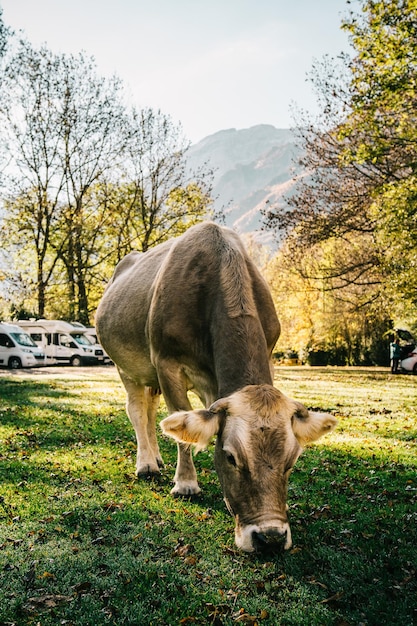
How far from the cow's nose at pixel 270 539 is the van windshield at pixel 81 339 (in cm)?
3853

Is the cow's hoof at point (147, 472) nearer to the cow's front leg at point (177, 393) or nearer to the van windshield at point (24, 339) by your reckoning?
the cow's front leg at point (177, 393)

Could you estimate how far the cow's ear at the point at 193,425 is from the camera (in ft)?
14.5

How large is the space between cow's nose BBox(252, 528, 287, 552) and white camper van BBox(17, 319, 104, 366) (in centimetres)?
3810

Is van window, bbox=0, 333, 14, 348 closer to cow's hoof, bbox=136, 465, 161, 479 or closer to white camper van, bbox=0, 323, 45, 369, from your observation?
white camper van, bbox=0, 323, 45, 369

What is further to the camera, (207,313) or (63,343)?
(63,343)

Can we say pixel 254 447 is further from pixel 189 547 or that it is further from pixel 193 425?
pixel 189 547

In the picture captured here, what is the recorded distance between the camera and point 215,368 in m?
5.17

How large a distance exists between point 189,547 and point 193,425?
3.97 feet

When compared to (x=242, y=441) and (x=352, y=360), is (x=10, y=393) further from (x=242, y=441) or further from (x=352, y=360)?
(x=352, y=360)

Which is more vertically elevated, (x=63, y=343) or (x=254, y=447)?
(x=63, y=343)

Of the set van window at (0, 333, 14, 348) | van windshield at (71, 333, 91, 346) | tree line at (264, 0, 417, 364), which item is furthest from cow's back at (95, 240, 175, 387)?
van windshield at (71, 333, 91, 346)

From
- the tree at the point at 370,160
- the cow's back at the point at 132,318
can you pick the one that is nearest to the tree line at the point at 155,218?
the tree at the point at 370,160

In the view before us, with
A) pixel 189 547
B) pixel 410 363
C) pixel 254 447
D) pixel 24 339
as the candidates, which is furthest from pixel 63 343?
pixel 254 447

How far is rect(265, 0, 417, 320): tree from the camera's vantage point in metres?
17.7
